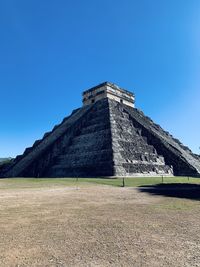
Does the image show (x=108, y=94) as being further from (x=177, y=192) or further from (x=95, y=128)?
(x=177, y=192)

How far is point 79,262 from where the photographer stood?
426 cm

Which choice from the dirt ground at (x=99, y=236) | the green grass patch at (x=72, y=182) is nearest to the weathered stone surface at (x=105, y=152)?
the green grass patch at (x=72, y=182)

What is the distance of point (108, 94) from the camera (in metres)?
41.4

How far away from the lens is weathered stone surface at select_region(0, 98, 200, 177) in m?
27.2

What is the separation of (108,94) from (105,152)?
1660 centimetres

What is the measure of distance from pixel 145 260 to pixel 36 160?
30081 mm

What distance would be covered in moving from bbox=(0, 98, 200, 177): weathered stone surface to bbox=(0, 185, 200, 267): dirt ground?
1672 centimetres

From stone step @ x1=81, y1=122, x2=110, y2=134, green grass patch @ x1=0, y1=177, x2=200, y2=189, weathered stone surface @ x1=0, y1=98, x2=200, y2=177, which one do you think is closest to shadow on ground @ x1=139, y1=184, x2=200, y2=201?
green grass patch @ x1=0, y1=177, x2=200, y2=189

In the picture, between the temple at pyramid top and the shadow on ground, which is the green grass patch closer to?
the shadow on ground

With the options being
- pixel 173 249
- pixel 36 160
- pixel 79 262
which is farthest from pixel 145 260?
pixel 36 160

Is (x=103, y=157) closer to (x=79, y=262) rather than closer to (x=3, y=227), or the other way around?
(x=3, y=227)

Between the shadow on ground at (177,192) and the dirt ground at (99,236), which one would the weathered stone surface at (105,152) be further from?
the dirt ground at (99,236)

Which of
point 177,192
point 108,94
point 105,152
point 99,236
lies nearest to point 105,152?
point 105,152

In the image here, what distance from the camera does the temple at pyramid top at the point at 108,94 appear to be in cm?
4159
